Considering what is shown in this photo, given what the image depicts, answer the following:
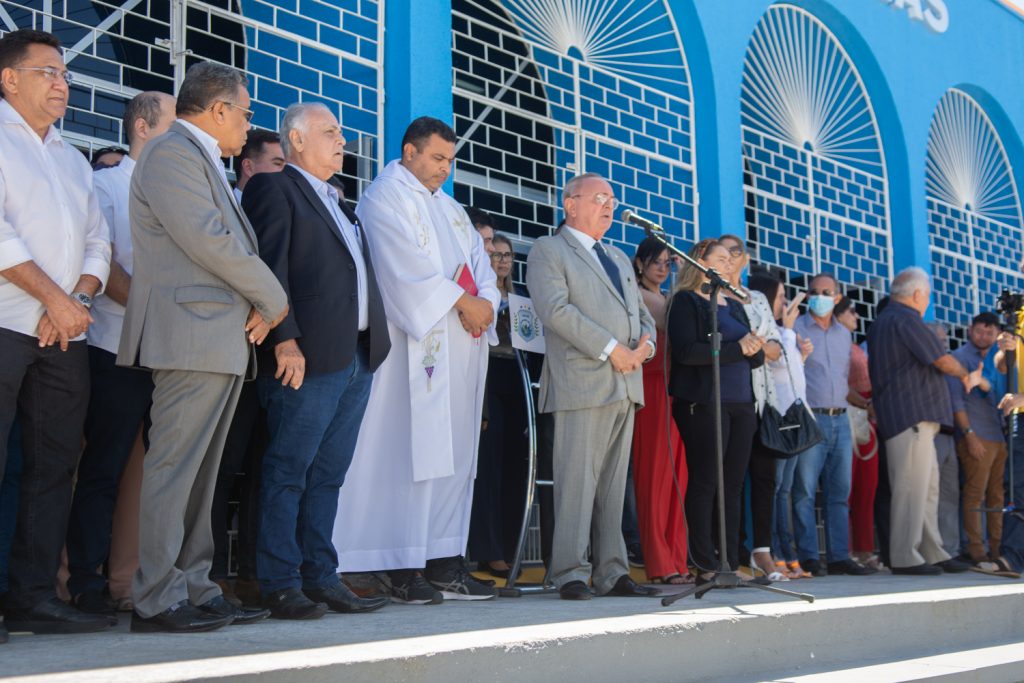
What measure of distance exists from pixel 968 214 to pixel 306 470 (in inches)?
356

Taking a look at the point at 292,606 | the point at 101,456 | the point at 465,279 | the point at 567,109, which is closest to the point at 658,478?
the point at 465,279

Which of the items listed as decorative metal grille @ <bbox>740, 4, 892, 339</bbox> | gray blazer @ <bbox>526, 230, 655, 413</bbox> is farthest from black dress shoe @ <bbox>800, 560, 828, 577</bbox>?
decorative metal grille @ <bbox>740, 4, 892, 339</bbox>

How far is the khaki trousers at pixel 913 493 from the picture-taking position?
23.0 ft

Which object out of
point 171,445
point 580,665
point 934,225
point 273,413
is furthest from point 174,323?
point 934,225

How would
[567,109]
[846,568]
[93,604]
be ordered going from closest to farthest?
[93,604]
[846,568]
[567,109]

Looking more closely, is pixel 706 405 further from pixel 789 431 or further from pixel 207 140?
pixel 207 140

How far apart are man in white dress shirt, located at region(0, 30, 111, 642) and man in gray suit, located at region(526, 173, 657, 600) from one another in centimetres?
Answer: 193

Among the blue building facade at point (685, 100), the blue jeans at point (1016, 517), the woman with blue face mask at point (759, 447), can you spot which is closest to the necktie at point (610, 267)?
the woman with blue face mask at point (759, 447)

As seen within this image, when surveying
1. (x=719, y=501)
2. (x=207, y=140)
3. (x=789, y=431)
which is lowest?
(x=719, y=501)

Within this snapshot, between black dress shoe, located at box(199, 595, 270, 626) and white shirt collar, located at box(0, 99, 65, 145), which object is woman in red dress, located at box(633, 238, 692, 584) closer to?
black dress shoe, located at box(199, 595, 270, 626)

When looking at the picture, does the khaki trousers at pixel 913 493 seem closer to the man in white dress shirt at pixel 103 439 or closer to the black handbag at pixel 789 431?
the black handbag at pixel 789 431

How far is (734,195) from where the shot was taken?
333 inches

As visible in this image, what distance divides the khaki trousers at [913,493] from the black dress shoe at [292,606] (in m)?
4.31

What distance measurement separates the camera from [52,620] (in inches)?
137
